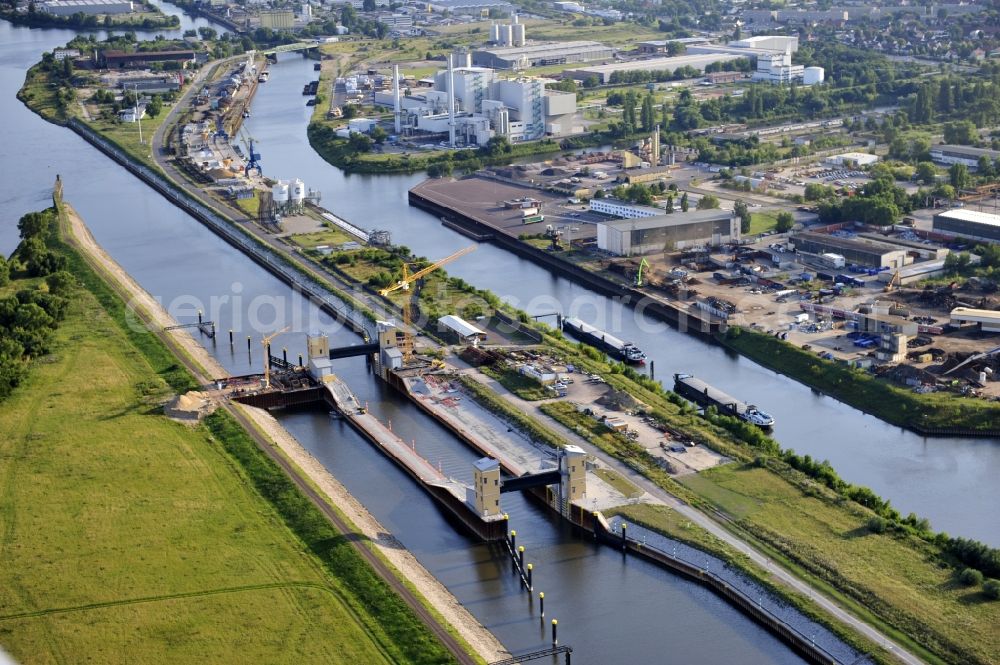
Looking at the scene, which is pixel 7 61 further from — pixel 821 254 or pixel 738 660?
pixel 738 660

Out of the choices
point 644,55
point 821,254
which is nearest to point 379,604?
point 821,254

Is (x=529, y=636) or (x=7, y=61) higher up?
(x=7, y=61)

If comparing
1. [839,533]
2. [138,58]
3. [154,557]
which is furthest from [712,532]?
[138,58]

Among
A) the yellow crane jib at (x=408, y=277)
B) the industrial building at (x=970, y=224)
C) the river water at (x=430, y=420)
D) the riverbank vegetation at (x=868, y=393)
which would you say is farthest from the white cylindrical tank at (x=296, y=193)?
the industrial building at (x=970, y=224)

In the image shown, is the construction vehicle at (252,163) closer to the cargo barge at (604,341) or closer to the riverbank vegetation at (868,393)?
the cargo barge at (604,341)

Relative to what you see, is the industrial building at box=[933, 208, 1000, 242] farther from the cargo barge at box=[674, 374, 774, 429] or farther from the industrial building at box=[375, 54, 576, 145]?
the industrial building at box=[375, 54, 576, 145]
